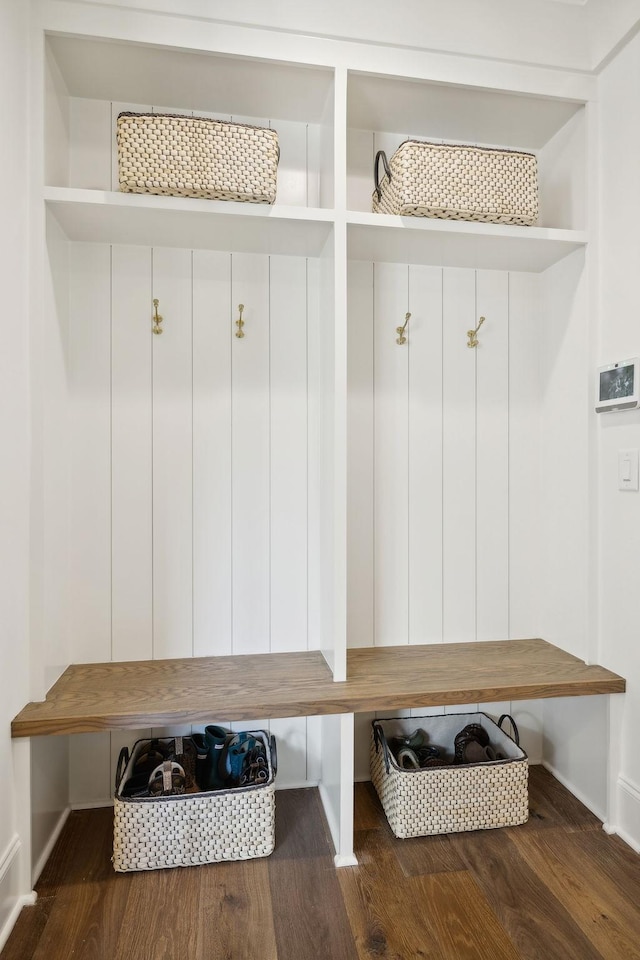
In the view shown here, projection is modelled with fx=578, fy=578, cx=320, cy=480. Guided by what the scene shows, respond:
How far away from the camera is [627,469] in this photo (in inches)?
69.0

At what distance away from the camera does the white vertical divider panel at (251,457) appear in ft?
6.58

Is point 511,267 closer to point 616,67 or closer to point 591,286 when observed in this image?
point 591,286

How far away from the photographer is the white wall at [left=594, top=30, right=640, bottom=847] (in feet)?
5.69

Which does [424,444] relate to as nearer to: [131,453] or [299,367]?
[299,367]

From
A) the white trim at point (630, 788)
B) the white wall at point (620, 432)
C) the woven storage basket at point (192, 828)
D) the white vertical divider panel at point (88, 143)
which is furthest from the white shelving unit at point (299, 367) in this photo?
the white trim at point (630, 788)

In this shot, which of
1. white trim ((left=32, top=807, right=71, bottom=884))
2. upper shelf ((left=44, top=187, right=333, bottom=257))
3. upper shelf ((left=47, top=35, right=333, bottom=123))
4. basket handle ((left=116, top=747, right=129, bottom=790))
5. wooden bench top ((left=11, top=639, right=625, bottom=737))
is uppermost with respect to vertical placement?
upper shelf ((left=47, top=35, right=333, bottom=123))

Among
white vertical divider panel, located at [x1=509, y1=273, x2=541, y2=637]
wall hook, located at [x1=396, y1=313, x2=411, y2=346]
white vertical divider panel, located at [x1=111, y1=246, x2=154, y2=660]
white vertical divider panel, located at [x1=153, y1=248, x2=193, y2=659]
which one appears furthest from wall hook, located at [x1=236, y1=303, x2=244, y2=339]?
white vertical divider panel, located at [x1=509, y1=273, x2=541, y2=637]

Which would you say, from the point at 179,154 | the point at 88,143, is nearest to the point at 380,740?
the point at 179,154

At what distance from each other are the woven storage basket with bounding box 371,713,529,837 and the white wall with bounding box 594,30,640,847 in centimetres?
30

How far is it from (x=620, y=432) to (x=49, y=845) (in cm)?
214

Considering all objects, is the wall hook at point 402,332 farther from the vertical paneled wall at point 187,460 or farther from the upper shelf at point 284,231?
the vertical paneled wall at point 187,460

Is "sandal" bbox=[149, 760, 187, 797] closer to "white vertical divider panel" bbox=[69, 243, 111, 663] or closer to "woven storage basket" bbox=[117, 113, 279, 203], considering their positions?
"white vertical divider panel" bbox=[69, 243, 111, 663]

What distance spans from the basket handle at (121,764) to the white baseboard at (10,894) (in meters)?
0.30

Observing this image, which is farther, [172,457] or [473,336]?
[473,336]
